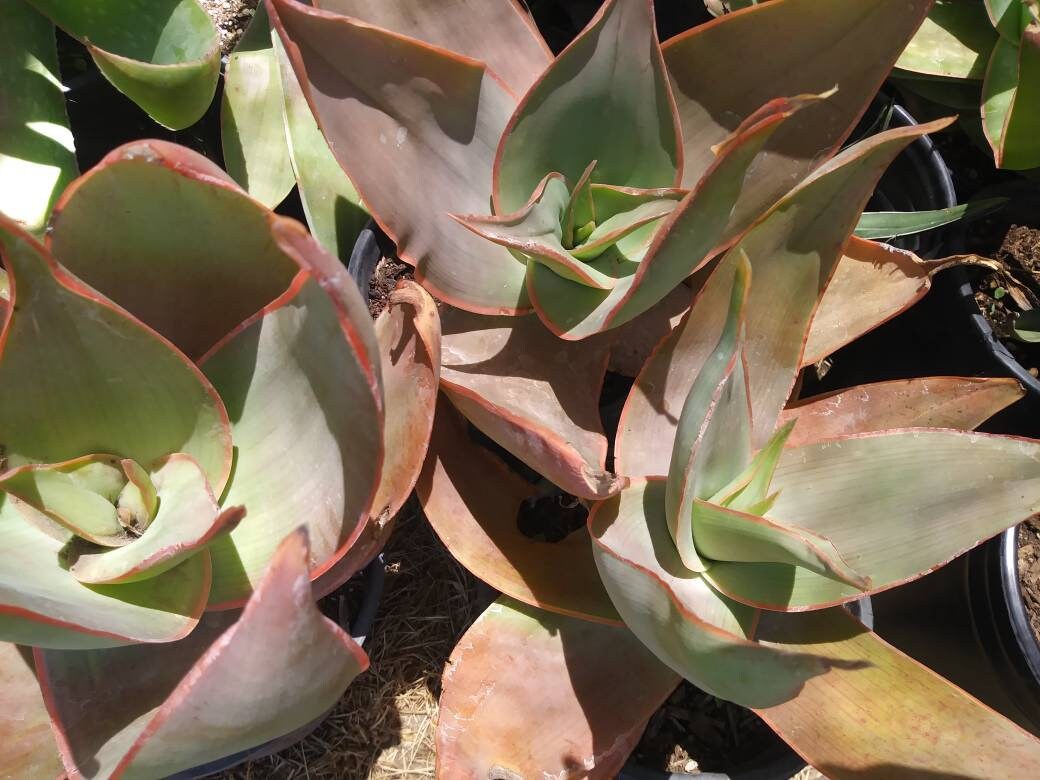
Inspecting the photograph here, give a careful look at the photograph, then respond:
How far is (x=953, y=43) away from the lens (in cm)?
92

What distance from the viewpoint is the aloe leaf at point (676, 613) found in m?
0.46

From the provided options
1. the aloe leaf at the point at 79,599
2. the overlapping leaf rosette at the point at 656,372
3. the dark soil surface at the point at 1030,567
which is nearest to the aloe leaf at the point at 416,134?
the overlapping leaf rosette at the point at 656,372

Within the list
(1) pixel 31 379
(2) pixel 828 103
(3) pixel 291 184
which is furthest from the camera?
(3) pixel 291 184

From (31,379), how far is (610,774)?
1.82 feet

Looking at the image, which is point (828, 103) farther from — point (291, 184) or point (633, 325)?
point (291, 184)

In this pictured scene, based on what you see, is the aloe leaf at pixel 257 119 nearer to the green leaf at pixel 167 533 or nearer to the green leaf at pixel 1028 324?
the green leaf at pixel 167 533

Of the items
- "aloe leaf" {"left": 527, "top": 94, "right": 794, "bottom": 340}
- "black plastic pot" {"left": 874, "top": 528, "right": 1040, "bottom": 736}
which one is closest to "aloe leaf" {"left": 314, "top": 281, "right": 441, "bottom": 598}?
"aloe leaf" {"left": 527, "top": 94, "right": 794, "bottom": 340}

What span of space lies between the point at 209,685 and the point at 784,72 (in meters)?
0.63

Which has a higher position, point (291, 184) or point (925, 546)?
point (291, 184)

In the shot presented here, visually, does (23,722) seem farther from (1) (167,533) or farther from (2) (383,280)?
(2) (383,280)

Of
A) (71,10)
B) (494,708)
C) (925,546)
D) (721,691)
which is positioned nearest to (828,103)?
(925,546)

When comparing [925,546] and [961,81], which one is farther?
[961,81]

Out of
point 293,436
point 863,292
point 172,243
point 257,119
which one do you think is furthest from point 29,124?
point 863,292

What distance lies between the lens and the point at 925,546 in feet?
1.91
